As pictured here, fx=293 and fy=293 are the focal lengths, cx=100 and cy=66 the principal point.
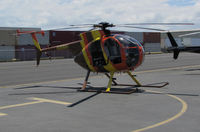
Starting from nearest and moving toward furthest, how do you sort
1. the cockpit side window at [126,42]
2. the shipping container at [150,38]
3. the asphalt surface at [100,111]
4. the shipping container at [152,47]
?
the asphalt surface at [100,111]
the cockpit side window at [126,42]
the shipping container at [152,47]
the shipping container at [150,38]

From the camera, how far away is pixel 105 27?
14.7 m

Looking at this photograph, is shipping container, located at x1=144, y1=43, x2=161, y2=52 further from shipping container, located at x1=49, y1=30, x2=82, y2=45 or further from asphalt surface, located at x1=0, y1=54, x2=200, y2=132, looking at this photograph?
asphalt surface, located at x1=0, y1=54, x2=200, y2=132

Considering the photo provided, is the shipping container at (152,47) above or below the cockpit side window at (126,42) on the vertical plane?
above

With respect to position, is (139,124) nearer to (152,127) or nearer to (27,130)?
(152,127)

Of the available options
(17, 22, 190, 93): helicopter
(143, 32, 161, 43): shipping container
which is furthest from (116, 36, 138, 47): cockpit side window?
(143, 32, 161, 43): shipping container

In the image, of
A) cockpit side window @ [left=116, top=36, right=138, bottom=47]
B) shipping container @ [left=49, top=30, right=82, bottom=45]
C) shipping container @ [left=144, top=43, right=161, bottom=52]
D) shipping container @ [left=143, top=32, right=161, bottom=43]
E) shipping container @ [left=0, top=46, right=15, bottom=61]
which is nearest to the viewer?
cockpit side window @ [left=116, top=36, right=138, bottom=47]

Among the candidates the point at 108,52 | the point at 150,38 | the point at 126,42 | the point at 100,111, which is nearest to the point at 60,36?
the point at 150,38

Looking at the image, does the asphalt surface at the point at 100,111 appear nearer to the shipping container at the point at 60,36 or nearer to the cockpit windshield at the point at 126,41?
the cockpit windshield at the point at 126,41

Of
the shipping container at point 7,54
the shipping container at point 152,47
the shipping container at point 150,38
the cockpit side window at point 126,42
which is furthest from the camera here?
the shipping container at point 150,38

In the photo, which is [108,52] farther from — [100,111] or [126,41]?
[100,111]

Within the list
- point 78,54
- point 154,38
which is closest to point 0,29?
point 154,38

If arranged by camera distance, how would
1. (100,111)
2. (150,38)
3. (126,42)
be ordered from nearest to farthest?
(100,111) → (126,42) → (150,38)

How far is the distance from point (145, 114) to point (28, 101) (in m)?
5.38

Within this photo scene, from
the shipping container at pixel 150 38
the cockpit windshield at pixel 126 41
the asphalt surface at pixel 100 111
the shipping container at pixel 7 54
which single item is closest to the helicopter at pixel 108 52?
the cockpit windshield at pixel 126 41
